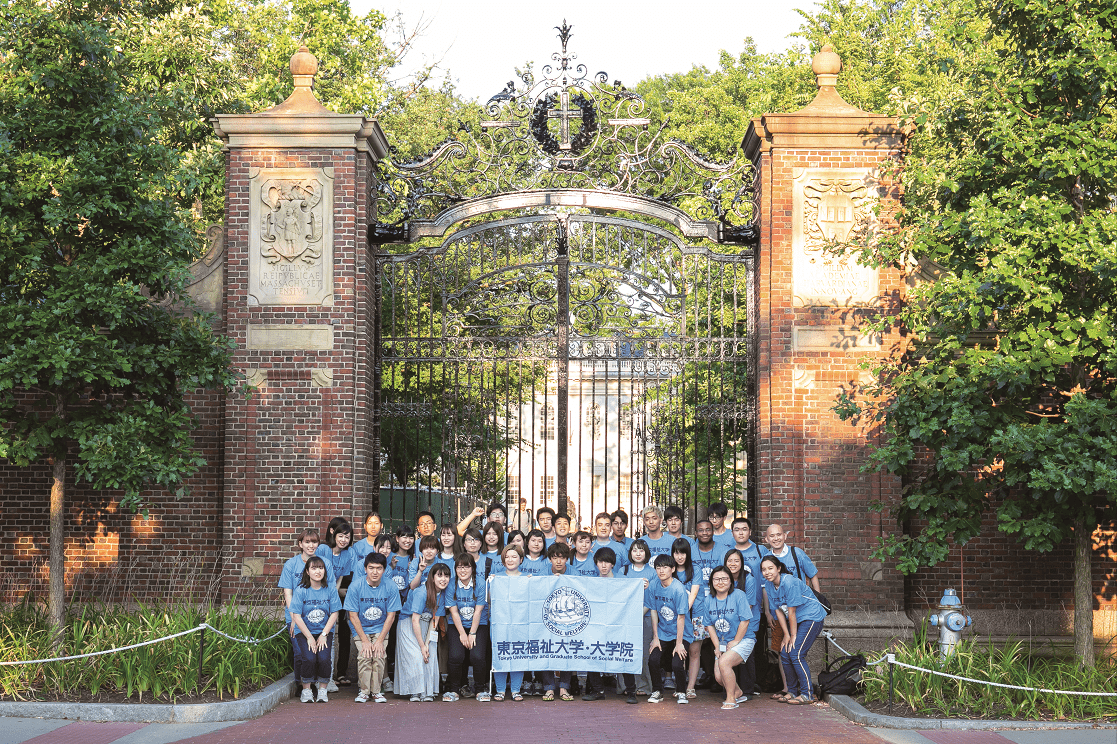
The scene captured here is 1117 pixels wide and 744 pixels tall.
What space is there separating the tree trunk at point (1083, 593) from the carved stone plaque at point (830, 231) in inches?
130

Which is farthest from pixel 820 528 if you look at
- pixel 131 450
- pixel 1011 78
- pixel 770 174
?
pixel 131 450

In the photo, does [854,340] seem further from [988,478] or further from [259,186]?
[259,186]

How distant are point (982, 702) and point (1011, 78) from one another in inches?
232

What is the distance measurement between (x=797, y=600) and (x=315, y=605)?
4.42 m

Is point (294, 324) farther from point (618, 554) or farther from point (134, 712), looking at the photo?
point (134, 712)

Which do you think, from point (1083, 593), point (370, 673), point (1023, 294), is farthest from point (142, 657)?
point (1083, 593)

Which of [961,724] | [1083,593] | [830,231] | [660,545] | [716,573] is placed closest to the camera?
[961,724]

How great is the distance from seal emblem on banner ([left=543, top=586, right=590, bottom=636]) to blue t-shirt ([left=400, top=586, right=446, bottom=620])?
3.13ft

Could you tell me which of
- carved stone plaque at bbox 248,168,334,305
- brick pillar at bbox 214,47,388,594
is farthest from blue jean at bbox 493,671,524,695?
carved stone plaque at bbox 248,168,334,305

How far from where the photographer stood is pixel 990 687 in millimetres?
8773

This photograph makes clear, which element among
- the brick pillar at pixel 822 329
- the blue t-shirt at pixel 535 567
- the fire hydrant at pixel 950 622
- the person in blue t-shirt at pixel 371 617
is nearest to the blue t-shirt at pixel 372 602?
the person in blue t-shirt at pixel 371 617

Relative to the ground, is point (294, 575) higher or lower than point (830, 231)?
lower

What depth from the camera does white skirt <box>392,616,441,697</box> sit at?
9375mm

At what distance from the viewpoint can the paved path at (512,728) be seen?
7.82 metres
